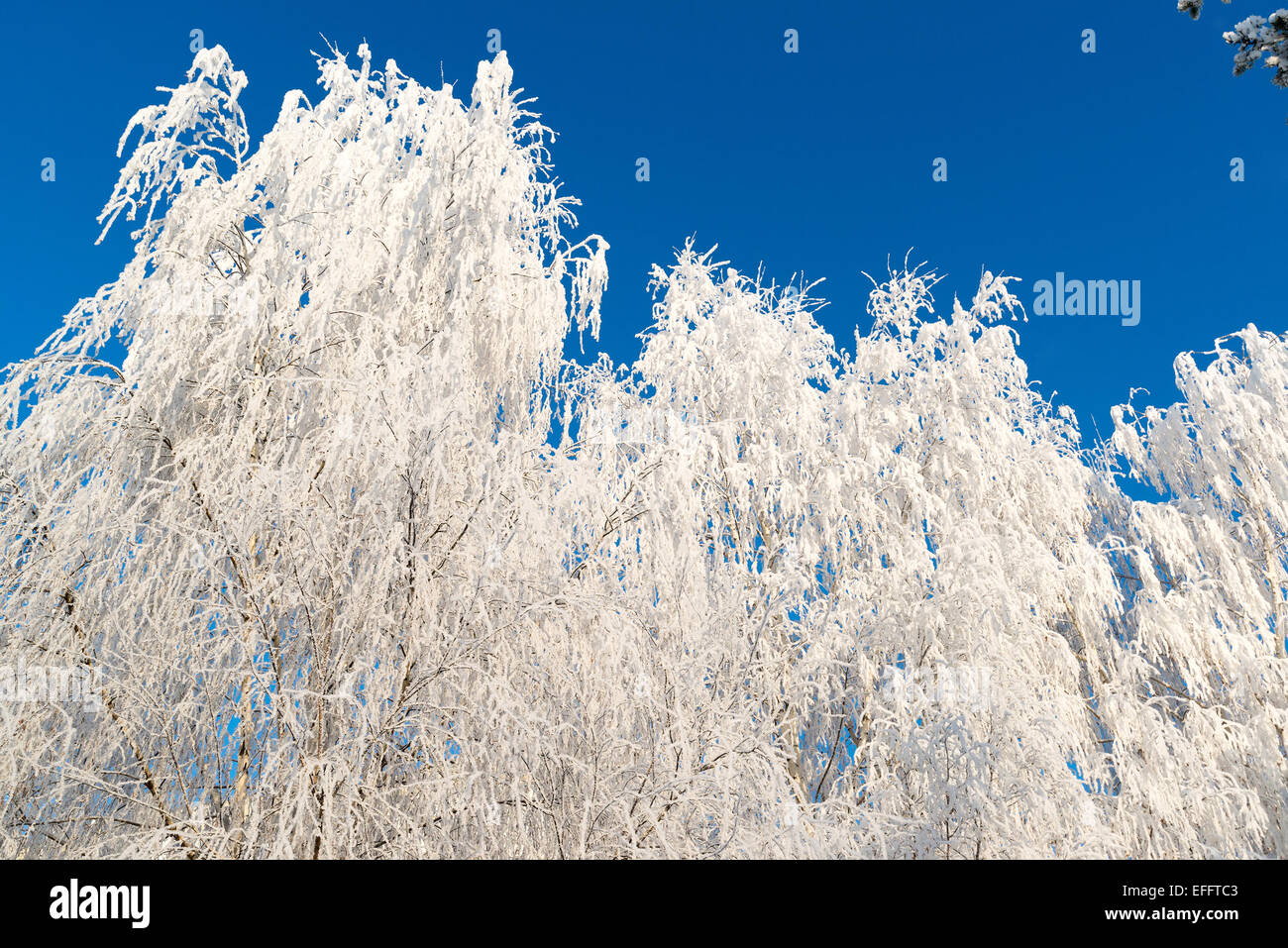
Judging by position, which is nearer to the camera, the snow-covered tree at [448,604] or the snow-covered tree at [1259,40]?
the snow-covered tree at [448,604]

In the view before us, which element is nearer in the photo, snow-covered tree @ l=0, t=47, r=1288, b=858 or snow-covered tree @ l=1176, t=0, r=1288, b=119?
snow-covered tree @ l=0, t=47, r=1288, b=858

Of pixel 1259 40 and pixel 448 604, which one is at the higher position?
pixel 1259 40

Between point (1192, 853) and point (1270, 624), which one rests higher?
point (1270, 624)

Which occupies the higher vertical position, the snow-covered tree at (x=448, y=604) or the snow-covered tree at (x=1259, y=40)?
the snow-covered tree at (x=1259, y=40)

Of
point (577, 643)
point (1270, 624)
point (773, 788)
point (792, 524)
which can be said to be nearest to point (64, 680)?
point (577, 643)

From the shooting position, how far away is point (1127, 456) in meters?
9.08

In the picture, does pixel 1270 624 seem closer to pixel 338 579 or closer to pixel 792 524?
pixel 792 524

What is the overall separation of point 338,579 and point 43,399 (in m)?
1.67

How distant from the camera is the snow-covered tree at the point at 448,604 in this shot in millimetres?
2838

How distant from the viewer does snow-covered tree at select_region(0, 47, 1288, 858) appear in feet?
9.31

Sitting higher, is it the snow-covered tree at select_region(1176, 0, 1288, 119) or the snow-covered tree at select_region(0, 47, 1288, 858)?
the snow-covered tree at select_region(1176, 0, 1288, 119)

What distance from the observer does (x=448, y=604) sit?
2967 millimetres

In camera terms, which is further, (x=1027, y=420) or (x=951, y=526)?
(x=1027, y=420)

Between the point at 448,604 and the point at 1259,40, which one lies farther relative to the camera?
the point at 1259,40
